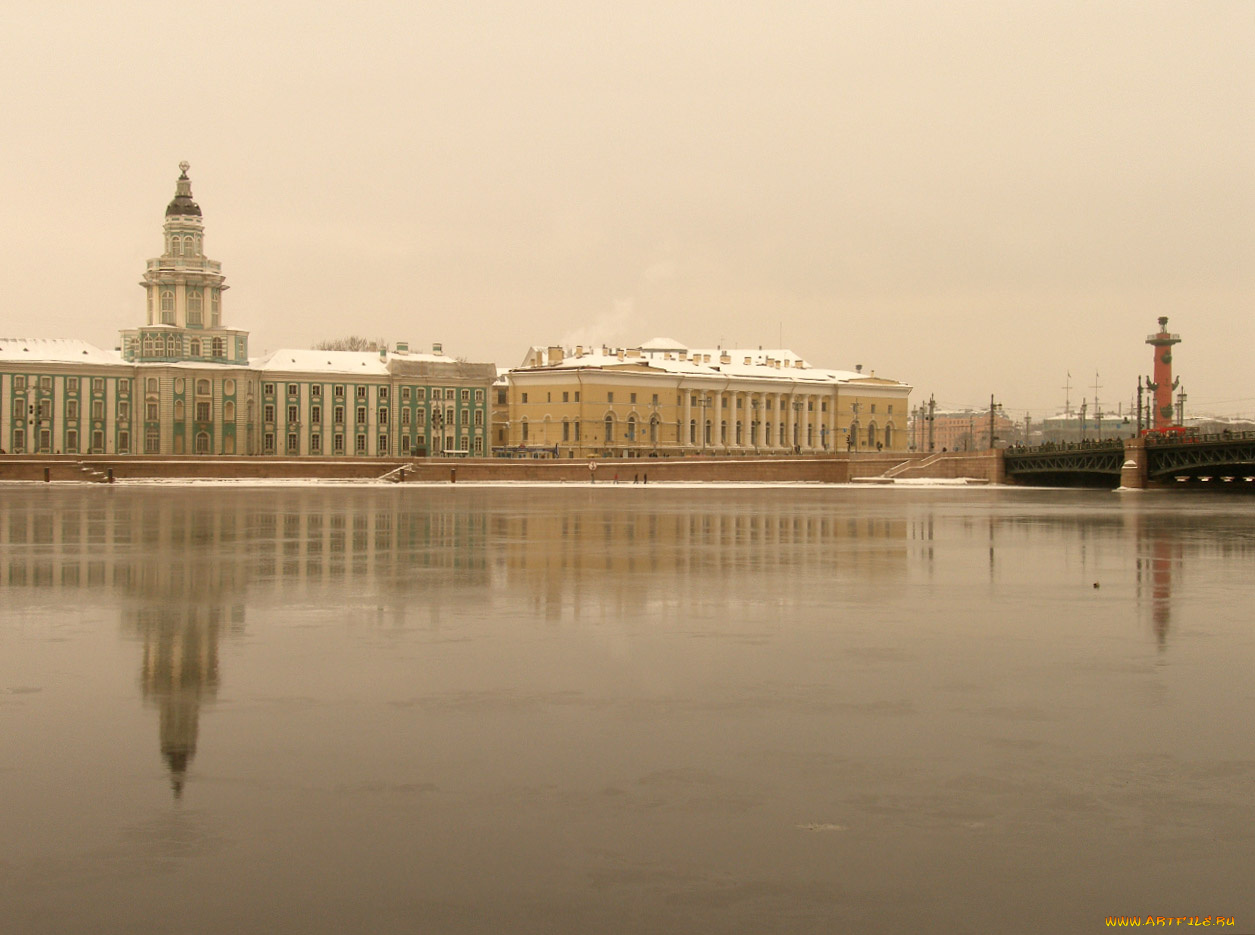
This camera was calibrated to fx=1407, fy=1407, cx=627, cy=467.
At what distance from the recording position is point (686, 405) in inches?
4518

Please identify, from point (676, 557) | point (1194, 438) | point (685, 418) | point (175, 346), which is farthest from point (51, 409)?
point (676, 557)

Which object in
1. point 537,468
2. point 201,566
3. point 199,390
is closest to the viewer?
point 201,566

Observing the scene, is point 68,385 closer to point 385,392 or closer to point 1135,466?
point 385,392

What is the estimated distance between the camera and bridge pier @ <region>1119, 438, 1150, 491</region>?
217ft

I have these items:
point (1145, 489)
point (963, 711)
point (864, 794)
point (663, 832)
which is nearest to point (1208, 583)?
point (963, 711)

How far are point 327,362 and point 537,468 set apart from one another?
1241 inches

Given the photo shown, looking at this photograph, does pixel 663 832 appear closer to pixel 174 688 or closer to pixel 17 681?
pixel 174 688

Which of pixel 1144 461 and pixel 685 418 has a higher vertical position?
pixel 685 418

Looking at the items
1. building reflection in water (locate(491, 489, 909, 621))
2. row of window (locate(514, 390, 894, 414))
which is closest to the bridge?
building reflection in water (locate(491, 489, 909, 621))

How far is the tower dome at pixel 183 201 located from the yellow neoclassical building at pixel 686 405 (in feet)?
89.2

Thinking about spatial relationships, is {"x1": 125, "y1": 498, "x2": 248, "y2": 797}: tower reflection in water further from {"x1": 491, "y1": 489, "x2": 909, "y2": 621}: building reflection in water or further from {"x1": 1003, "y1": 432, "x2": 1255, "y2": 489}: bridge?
{"x1": 1003, "y1": 432, "x2": 1255, "y2": 489}: bridge

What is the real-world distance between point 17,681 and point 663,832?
574 cm

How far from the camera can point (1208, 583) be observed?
57.0ft

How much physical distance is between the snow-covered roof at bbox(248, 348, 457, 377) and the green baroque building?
0.13 metres
